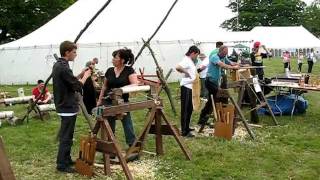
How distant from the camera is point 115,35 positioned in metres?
19.3

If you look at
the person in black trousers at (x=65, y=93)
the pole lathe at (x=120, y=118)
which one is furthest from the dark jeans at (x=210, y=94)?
the person in black trousers at (x=65, y=93)

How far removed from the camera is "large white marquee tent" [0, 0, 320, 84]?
1861 cm

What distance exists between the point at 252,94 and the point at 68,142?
470 centimetres

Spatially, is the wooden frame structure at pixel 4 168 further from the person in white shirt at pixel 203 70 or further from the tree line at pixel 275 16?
the tree line at pixel 275 16

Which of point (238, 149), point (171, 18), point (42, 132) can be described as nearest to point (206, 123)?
point (238, 149)

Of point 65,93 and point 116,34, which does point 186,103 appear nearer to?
point 65,93

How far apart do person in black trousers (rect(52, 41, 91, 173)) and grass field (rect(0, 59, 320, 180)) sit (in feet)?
1.06

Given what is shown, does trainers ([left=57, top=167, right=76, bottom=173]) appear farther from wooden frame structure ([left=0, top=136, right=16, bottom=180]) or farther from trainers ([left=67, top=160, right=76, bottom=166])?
wooden frame structure ([left=0, top=136, right=16, bottom=180])

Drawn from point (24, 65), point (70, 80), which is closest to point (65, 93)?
point (70, 80)

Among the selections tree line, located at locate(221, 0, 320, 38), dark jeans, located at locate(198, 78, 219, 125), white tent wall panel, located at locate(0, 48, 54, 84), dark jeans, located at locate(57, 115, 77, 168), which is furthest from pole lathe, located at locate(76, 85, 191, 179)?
tree line, located at locate(221, 0, 320, 38)

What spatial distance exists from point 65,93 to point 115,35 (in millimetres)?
13381

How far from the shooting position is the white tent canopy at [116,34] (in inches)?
731

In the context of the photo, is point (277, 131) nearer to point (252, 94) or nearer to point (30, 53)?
point (252, 94)

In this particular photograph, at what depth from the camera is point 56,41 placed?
20.0m
